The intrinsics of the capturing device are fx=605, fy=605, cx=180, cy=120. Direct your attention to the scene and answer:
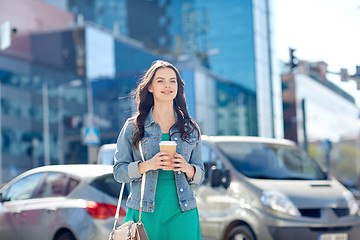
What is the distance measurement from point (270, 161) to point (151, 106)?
5.00 m

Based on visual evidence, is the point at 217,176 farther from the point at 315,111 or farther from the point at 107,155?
the point at 315,111

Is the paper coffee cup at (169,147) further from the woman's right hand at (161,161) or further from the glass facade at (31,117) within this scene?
the glass facade at (31,117)

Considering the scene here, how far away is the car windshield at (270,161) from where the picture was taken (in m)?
8.27

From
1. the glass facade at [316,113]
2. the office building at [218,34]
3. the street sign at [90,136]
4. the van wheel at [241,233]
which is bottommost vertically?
the van wheel at [241,233]

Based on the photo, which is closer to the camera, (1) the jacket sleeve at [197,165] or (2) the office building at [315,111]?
(1) the jacket sleeve at [197,165]

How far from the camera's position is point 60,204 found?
6613mm

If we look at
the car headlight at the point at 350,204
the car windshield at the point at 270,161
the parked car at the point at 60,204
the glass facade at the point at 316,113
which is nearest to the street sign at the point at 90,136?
the car windshield at the point at 270,161

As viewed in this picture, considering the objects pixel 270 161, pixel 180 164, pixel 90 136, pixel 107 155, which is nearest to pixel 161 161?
pixel 180 164

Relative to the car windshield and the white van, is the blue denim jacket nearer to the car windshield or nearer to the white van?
the car windshield

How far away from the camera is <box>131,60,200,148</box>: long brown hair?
12.1ft

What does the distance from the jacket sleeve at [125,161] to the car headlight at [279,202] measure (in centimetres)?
403

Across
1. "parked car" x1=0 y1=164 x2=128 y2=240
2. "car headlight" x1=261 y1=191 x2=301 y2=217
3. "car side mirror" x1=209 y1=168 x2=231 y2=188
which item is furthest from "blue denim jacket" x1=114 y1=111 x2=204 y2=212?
"car headlight" x1=261 y1=191 x2=301 y2=217

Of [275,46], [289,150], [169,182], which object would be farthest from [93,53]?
[169,182]

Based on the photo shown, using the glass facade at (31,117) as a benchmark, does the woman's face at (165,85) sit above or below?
below
